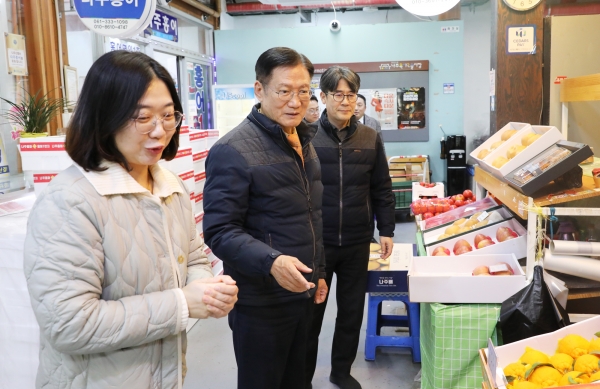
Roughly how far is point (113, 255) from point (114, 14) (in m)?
3.16

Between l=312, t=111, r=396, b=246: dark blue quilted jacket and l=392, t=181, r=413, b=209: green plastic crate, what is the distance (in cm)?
534

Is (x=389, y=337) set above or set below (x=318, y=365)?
above

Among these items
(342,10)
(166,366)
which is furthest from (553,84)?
(342,10)

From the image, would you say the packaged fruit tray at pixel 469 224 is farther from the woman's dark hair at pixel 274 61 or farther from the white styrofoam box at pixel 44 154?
the white styrofoam box at pixel 44 154

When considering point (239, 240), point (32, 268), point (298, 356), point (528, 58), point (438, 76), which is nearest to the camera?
point (32, 268)

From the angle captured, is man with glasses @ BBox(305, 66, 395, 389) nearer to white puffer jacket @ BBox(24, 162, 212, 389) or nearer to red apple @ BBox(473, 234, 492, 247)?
red apple @ BBox(473, 234, 492, 247)

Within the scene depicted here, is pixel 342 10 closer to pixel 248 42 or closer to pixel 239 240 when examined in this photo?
pixel 248 42

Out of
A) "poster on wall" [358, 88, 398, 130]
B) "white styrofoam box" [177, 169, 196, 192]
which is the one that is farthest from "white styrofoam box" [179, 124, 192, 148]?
"poster on wall" [358, 88, 398, 130]

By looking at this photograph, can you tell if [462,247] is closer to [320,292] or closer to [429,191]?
[320,292]

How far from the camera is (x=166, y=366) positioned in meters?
1.50

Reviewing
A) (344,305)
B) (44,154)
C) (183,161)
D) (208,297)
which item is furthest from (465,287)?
(183,161)

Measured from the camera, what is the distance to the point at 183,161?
4.31 meters

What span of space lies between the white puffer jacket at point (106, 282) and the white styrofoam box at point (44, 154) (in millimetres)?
1576

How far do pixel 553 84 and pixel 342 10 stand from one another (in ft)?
22.9
